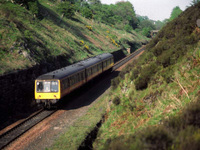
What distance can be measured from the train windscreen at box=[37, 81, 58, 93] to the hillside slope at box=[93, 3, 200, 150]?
4.84 metres

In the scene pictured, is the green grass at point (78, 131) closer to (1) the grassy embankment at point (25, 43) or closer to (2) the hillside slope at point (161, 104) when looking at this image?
(2) the hillside slope at point (161, 104)

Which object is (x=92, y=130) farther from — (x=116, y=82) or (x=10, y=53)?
(x=10, y=53)

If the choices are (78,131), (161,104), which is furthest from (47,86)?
(161,104)

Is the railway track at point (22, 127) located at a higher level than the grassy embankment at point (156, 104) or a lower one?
lower

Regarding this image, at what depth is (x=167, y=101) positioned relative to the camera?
971 cm

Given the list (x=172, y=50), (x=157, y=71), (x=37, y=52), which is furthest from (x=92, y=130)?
(x=37, y=52)

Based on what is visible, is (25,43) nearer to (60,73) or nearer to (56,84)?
(60,73)

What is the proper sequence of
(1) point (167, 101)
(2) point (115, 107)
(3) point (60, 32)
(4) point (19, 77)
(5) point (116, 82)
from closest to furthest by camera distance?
(1) point (167, 101), (2) point (115, 107), (4) point (19, 77), (5) point (116, 82), (3) point (60, 32)

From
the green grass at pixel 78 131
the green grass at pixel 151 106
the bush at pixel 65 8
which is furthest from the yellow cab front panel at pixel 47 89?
the bush at pixel 65 8

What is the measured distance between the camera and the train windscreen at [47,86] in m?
15.4

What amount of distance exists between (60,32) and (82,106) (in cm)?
2132

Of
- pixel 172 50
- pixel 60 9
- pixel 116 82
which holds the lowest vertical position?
pixel 116 82

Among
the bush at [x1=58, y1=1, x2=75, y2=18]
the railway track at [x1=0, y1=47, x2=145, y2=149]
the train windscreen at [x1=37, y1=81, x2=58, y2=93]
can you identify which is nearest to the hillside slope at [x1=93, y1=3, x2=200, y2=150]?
the train windscreen at [x1=37, y1=81, x2=58, y2=93]

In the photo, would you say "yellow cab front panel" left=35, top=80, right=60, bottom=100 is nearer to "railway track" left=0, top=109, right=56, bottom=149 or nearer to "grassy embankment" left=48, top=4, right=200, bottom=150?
"railway track" left=0, top=109, right=56, bottom=149
